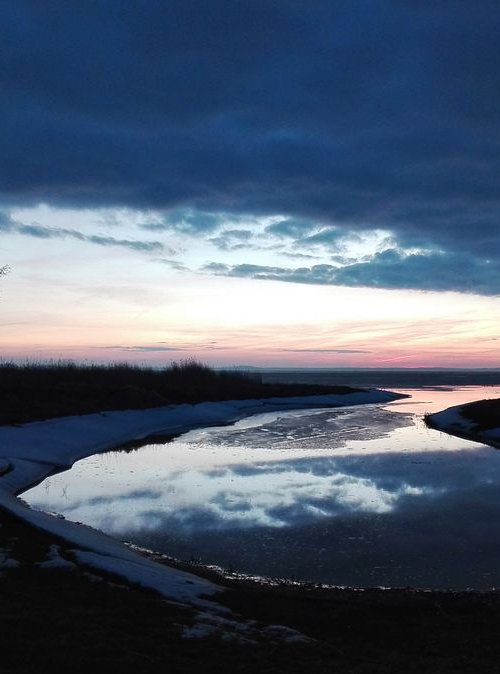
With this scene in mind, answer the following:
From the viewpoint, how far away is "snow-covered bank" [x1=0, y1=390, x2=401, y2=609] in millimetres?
10539

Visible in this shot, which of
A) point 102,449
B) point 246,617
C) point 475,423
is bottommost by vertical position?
point 102,449

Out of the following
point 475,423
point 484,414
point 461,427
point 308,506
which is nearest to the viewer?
point 308,506

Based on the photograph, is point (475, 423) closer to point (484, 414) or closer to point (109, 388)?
point (484, 414)

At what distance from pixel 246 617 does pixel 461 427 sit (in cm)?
3392

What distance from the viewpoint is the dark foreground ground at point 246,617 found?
22.6ft

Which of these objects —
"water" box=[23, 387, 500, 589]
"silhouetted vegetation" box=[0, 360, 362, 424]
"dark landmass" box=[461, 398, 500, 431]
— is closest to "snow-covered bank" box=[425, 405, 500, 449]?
"dark landmass" box=[461, 398, 500, 431]

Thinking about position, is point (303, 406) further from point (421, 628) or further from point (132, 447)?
point (421, 628)

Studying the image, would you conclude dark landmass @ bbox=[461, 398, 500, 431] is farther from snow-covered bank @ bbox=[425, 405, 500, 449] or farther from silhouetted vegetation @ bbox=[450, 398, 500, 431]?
snow-covered bank @ bbox=[425, 405, 500, 449]

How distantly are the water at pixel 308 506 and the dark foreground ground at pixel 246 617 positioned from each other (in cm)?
208

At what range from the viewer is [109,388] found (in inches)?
1938

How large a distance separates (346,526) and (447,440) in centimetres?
2152

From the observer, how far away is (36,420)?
104 feet

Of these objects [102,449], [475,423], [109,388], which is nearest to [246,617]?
[102,449]

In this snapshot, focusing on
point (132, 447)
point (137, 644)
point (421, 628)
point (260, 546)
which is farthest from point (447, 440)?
point (137, 644)
